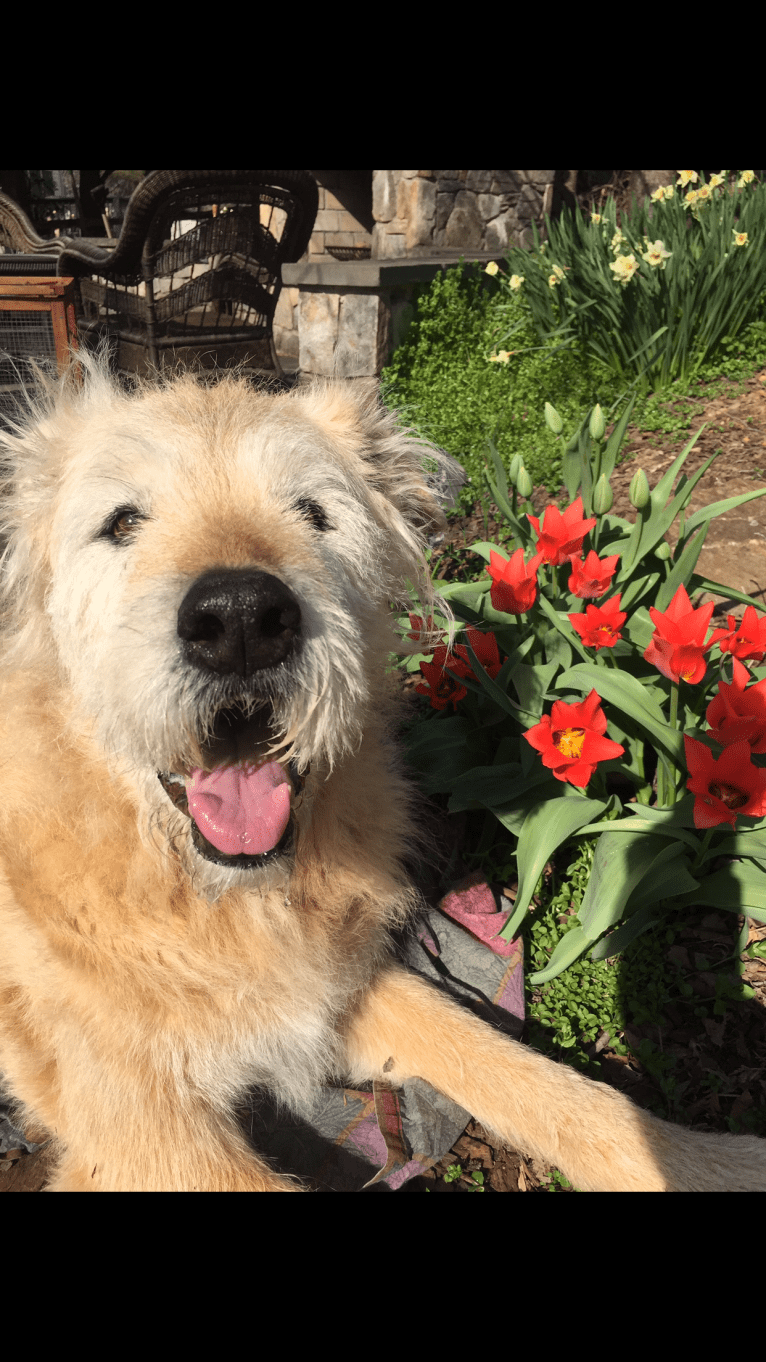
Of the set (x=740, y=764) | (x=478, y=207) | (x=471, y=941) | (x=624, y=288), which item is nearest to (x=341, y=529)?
(x=740, y=764)

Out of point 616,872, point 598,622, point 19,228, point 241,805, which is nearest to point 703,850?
point 616,872

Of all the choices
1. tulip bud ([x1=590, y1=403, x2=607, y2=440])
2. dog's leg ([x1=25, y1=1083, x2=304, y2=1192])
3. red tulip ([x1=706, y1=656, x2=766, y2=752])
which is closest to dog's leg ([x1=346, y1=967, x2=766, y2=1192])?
dog's leg ([x1=25, y1=1083, x2=304, y2=1192])

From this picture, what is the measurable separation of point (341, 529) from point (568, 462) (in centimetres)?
121

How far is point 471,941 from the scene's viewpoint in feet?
8.54

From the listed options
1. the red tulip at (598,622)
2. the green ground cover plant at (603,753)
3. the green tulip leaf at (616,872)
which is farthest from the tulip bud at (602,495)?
the green tulip leaf at (616,872)

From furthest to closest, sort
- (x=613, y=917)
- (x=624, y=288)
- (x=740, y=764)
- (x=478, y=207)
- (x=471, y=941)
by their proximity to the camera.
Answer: (x=478, y=207)
(x=624, y=288)
(x=471, y=941)
(x=613, y=917)
(x=740, y=764)

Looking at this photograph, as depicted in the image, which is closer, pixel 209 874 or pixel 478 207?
pixel 209 874

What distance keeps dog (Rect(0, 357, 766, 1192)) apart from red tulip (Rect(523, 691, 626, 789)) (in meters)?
0.46

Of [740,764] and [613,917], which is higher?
[740,764]

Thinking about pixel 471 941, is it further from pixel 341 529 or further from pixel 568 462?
pixel 568 462

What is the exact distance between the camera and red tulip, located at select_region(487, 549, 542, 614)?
2.41 metres

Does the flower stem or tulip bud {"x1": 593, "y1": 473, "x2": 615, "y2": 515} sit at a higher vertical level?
tulip bud {"x1": 593, "y1": 473, "x2": 615, "y2": 515}

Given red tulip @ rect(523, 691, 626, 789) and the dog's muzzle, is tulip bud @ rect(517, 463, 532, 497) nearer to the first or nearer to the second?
red tulip @ rect(523, 691, 626, 789)

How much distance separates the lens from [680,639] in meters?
1.98
